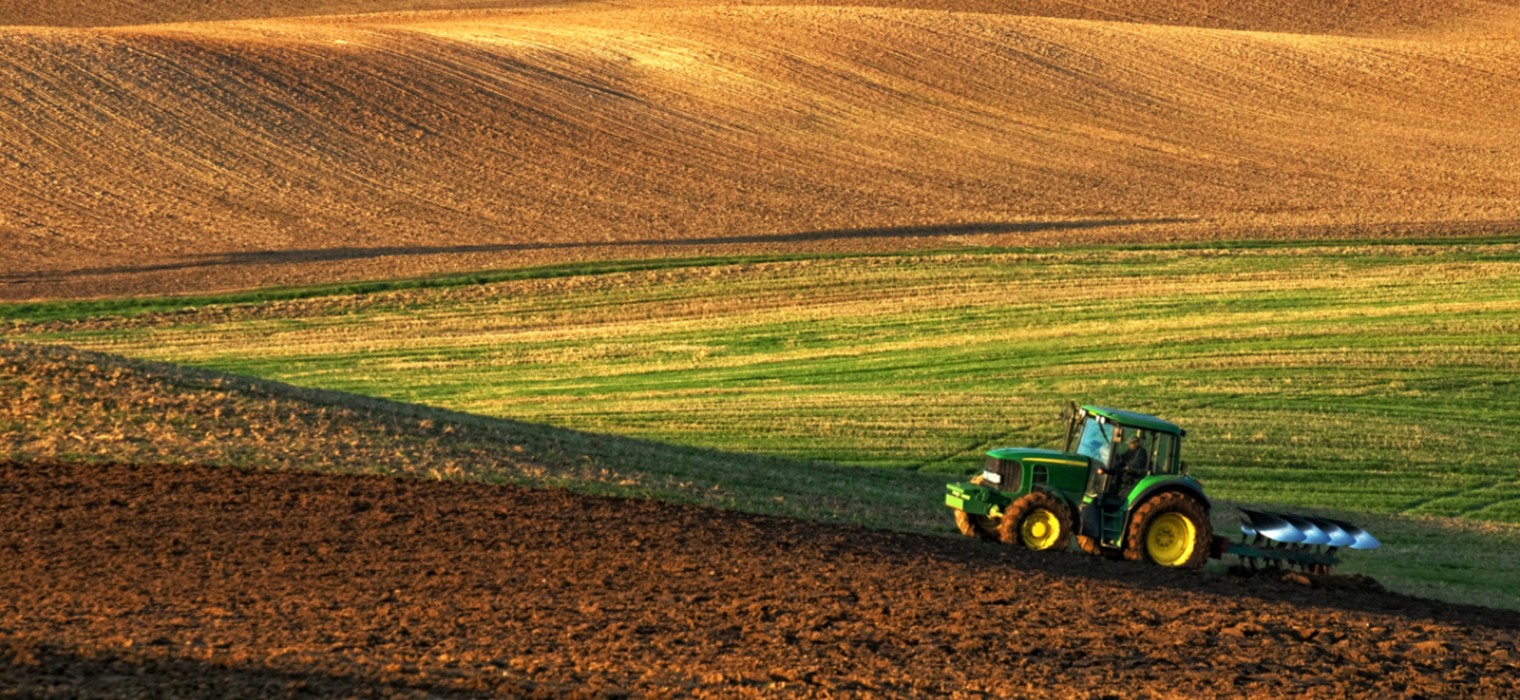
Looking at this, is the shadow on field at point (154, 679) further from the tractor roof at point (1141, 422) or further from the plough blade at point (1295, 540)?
the plough blade at point (1295, 540)

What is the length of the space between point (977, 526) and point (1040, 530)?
907 millimetres

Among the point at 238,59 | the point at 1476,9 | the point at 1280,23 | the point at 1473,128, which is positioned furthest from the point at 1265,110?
the point at 238,59

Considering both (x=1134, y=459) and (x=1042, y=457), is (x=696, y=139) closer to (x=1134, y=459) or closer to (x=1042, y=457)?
(x=1042, y=457)

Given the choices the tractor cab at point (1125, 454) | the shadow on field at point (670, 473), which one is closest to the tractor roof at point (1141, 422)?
the tractor cab at point (1125, 454)

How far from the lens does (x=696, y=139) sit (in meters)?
51.1

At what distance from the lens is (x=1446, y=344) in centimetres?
3039

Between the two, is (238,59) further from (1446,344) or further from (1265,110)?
(1446,344)

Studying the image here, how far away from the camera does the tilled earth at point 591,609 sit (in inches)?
426

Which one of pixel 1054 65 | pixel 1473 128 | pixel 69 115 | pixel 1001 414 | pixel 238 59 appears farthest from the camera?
pixel 1054 65

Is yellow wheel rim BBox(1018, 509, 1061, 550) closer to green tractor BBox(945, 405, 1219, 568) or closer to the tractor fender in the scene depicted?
green tractor BBox(945, 405, 1219, 568)

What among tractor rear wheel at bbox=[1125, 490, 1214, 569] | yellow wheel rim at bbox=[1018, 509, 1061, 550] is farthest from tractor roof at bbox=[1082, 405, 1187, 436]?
yellow wheel rim at bbox=[1018, 509, 1061, 550]

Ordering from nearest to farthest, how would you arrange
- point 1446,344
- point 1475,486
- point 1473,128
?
point 1475,486 < point 1446,344 < point 1473,128

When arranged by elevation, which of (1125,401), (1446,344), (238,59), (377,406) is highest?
(238,59)

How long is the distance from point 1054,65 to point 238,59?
89.2 ft
